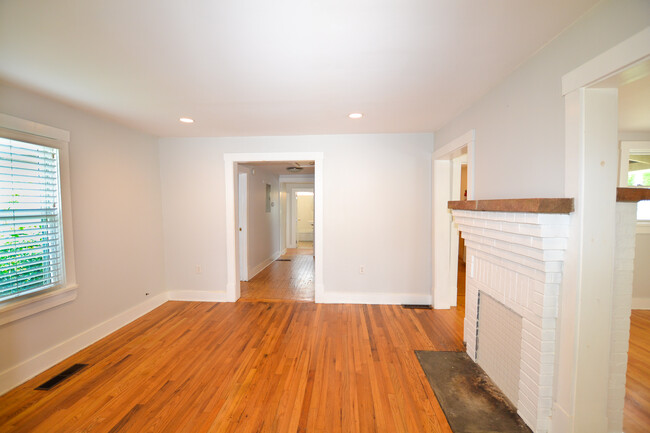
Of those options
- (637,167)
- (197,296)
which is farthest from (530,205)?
(197,296)

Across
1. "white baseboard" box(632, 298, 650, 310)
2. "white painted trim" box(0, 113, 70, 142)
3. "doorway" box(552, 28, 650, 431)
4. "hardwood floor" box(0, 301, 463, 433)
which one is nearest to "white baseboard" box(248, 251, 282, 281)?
"hardwood floor" box(0, 301, 463, 433)

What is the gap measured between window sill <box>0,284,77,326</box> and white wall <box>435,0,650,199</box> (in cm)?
390

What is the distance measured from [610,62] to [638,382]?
2.47 metres

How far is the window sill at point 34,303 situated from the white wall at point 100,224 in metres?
0.06

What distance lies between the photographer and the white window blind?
1951mm

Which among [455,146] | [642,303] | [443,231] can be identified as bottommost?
[642,303]

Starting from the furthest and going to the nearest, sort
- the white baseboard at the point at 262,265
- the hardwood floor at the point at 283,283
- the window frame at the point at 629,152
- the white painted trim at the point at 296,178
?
1. the white painted trim at the point at 296,178
2. the white baseboard at the point at 262,265
3. the hardwood floor at the point at 283,283
4. the window frame at the point at 629,152

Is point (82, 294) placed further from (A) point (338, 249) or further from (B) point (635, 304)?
(B) point (635, 304)

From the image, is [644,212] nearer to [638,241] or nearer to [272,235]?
[638,241]

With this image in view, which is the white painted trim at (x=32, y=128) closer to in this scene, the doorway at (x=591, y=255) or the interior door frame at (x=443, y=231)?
the doorway at (x=591, y=255)

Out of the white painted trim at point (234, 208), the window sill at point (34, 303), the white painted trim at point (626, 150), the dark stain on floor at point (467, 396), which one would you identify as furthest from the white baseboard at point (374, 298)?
the white painted trim at point (626, 150)

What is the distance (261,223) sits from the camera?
5746mm

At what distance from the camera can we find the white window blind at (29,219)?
1951 mm

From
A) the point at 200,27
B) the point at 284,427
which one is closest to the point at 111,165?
the point at 200,27
